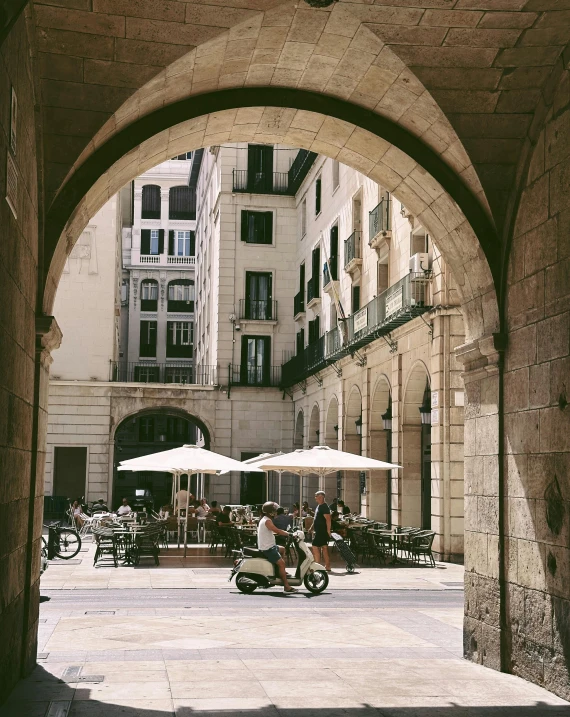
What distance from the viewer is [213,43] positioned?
8.87m

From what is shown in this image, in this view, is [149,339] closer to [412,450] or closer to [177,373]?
[177,373]

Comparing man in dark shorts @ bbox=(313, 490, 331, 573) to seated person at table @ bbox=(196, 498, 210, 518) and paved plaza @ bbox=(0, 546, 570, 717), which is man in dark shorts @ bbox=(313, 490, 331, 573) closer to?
paved plaza @ bbox=(0, 546, 570, 717)

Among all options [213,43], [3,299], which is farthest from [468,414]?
[3,299]

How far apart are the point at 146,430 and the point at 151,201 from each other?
19153mm

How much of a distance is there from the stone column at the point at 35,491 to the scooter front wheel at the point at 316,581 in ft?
25.8

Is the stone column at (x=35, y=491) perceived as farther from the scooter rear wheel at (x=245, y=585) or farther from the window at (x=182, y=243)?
the window at (x=182, y=243)

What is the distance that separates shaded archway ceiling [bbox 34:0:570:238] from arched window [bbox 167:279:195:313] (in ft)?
206

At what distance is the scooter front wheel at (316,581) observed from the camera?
1692 cm

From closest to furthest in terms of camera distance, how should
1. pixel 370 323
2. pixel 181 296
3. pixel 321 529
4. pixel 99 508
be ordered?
pixel 321 529
pixel 370 323
pixel 99 508
pixel 181 296

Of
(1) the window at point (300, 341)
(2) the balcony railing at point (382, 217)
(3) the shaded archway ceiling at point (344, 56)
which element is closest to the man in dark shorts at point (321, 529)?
(3) the shaded archway ceiling at point (344, 56)

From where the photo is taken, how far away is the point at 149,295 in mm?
73250

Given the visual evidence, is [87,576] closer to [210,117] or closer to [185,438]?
[210,117]

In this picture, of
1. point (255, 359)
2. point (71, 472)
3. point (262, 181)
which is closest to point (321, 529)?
point (255, 359)

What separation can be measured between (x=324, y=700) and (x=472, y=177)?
536cm
